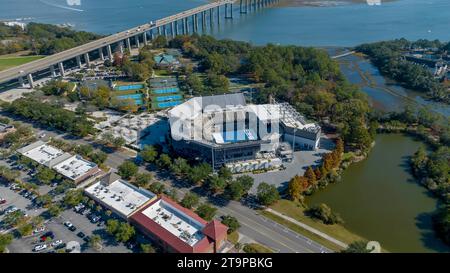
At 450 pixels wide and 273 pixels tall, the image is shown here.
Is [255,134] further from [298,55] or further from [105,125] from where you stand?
[298,55]

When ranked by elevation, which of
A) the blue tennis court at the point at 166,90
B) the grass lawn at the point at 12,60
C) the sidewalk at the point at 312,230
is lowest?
the sidewalk at the point at 312,230

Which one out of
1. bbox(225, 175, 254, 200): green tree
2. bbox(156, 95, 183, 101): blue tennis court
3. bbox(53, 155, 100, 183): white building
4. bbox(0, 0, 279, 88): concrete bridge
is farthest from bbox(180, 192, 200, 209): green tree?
bbox(0, 0, 279, 88): concrete bridge

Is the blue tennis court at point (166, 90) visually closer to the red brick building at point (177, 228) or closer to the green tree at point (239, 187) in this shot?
the green tree at point (239, 187)

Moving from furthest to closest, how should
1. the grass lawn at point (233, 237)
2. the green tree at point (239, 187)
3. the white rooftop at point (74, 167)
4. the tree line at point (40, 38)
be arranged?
the tree line at point (40, 38) < the white rooftop at point (74, 167) < the green tree at point (239, 187) < the grass lawn at point (233, 237)

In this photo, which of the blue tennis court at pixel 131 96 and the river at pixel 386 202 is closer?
the river at pixel 386 202

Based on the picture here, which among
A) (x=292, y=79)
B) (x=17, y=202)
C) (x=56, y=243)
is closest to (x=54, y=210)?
(x=56, y=243)

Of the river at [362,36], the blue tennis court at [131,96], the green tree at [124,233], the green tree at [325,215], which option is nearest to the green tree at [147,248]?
the green tree at [124,233]

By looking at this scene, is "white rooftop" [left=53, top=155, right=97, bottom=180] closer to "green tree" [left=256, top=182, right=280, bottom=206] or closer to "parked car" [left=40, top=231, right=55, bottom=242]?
"parked car" [left=40, top=231, right=55, bottom=242]
